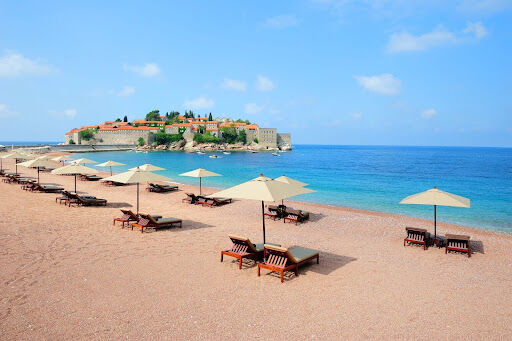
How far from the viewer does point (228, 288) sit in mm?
6469

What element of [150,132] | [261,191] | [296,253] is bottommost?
[296,253]

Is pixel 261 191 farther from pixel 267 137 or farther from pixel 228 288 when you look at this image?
pixel 267 137

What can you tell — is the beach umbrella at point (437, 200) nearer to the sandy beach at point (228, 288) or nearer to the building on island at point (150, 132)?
the sandy beach at point (228, 288)

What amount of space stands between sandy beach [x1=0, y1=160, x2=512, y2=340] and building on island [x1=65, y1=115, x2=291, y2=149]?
124 m

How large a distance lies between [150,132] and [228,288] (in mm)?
131685

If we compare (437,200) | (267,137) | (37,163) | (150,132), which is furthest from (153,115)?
(437,200)

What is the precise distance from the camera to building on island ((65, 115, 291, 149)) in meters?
126

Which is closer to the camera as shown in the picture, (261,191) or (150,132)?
(261,191)

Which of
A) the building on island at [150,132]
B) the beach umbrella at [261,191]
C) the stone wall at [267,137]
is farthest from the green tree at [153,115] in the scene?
the beach umbrella at [261,191]

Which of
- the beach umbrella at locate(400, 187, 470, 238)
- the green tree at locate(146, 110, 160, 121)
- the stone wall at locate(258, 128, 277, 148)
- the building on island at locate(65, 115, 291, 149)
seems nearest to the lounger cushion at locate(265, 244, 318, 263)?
the beach umbrella at locate(400, 187, 470, 238)

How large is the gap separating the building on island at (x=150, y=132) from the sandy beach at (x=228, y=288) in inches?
4889

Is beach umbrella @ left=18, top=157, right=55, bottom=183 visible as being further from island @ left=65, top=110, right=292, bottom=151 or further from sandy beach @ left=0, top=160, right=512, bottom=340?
island @ left=65, top=110, right=292, bottom=151

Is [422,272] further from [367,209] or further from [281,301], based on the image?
[367,209]

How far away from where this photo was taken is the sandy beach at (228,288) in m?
4.97
